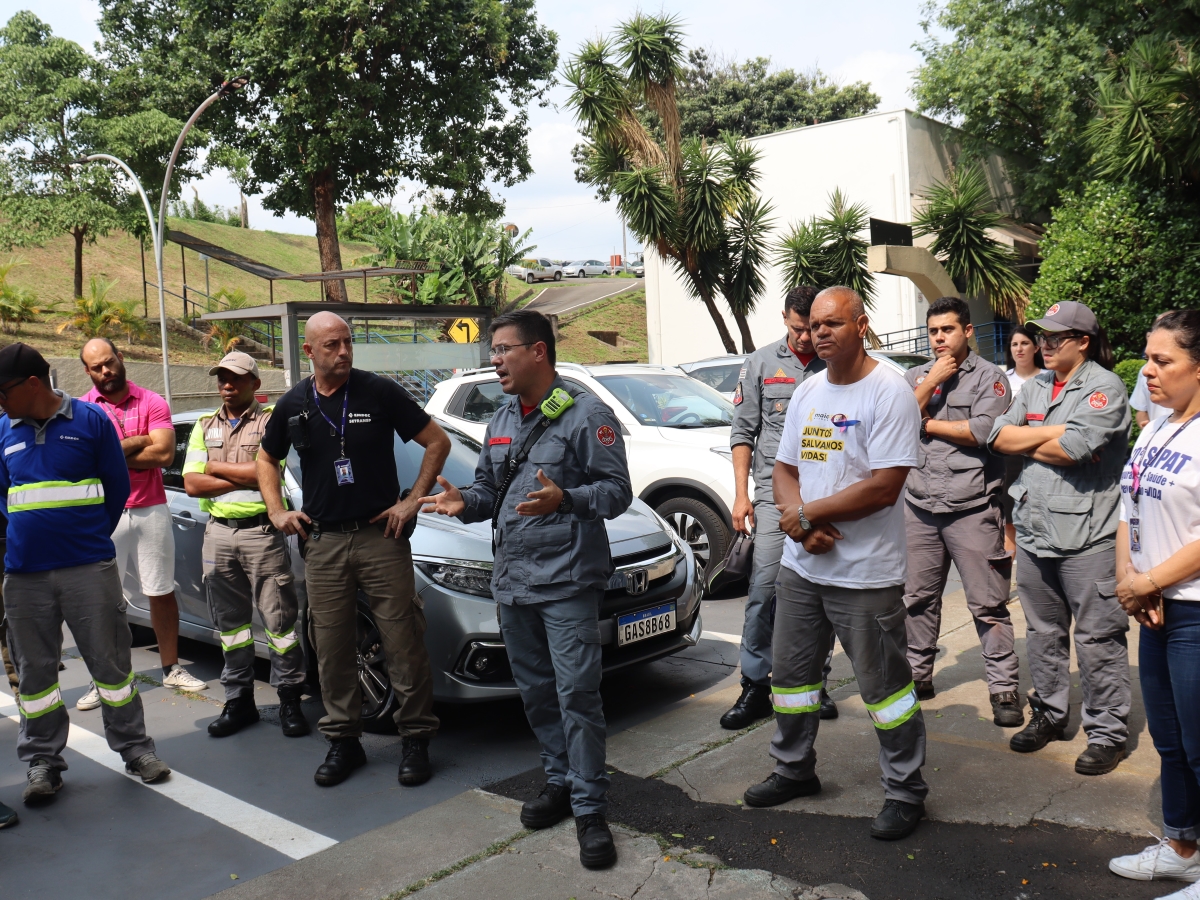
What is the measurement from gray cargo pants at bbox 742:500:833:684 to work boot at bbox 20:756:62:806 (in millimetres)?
3109

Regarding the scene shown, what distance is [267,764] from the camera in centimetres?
466

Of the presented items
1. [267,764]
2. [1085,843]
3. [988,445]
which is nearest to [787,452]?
[988,445]

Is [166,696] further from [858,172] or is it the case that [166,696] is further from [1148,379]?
[858,172]

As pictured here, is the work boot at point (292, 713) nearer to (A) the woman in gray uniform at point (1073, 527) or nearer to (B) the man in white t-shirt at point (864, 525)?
(B) the man in white t-shirt at point (864, 525)

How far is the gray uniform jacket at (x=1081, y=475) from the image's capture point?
157 inches

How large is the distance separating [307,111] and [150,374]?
23.9 feet

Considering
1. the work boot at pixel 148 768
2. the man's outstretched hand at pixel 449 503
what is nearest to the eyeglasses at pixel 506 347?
the man's outstretched hand at pixel 449 503

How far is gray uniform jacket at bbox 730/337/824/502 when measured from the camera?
470 cm

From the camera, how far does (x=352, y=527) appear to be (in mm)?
4301

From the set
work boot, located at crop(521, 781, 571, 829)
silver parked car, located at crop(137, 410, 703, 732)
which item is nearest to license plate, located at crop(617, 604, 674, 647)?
silver parked car, located at crop(137, 410, 703, 732)

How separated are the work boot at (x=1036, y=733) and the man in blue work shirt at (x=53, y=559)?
3734 mm

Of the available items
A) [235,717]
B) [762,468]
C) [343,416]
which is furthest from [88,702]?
[762,468]

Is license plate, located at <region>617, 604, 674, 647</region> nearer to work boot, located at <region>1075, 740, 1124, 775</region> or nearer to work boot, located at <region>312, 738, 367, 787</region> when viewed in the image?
work boot, located at <region>312, 738, 367, 787</region>

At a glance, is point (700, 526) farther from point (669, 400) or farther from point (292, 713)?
point (292, 713)
